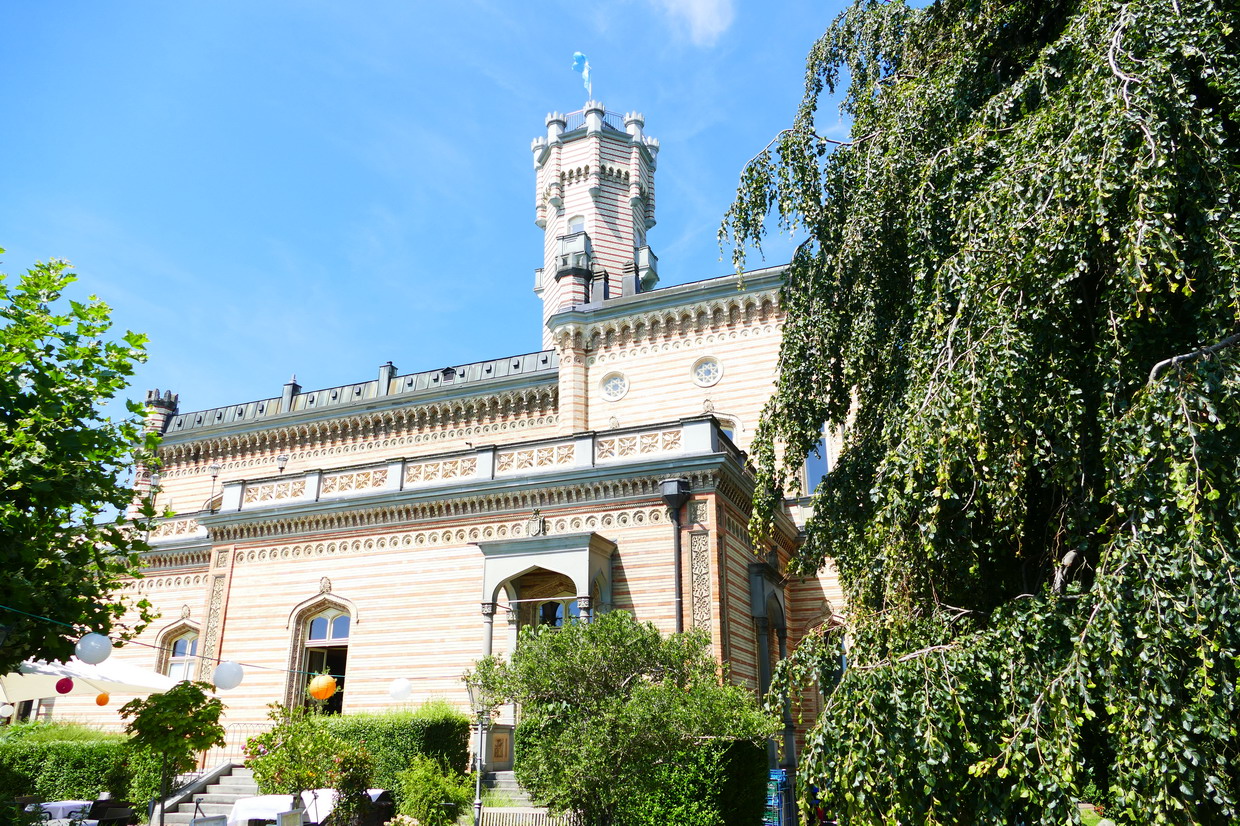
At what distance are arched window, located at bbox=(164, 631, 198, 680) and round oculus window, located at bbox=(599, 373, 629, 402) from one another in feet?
43.7

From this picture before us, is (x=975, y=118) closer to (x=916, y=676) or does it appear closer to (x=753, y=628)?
(x=916, y=676)

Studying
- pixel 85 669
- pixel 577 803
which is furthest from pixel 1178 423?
pixel 85 669

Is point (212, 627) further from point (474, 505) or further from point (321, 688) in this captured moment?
point (321, 688)

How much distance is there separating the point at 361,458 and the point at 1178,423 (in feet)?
95.9

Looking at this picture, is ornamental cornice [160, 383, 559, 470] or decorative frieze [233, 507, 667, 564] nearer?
decorative frieze [233, 507, 667, 564]

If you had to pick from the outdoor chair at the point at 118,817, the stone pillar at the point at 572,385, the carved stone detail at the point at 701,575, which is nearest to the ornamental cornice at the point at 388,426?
the stone pillar at the point at 572,385

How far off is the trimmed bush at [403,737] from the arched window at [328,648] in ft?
11.6

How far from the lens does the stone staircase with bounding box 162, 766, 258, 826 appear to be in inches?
676

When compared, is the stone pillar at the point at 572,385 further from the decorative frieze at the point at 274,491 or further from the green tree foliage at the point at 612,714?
the green tree foliage at the point at 612,714

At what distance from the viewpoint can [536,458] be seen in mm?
19234

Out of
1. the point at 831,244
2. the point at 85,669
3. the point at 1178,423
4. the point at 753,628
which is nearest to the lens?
the point at 1178,423

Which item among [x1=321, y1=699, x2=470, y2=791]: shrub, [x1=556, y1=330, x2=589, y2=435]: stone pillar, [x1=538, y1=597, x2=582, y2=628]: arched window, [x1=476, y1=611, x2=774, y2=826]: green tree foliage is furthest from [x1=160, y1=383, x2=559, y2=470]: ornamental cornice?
[x1=476, y1=611, x2=774, y2=826]: green tree foliage

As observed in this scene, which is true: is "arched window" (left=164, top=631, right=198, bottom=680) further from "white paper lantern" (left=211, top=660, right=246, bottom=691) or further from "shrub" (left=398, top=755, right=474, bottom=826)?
"white paper lantern" (left=211, top=660, right=246, bottom=691)

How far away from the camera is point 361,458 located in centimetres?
3184
